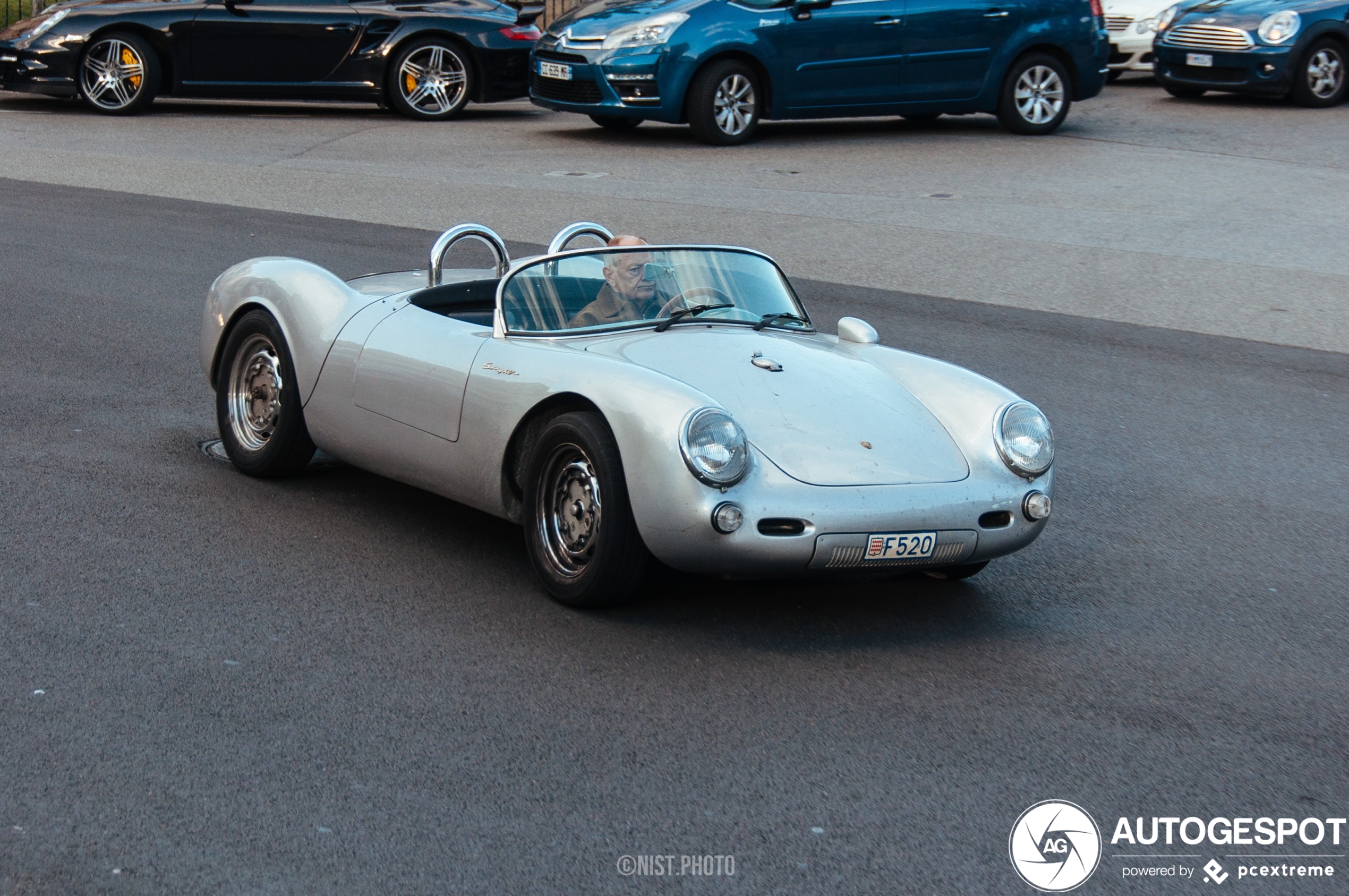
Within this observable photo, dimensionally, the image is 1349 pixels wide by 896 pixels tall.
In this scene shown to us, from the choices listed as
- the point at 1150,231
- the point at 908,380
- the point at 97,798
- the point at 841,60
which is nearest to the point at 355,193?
the point at 841,60

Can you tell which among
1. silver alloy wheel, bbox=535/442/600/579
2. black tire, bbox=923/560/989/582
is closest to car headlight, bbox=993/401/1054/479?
black tire, bbox=923/560/989/582

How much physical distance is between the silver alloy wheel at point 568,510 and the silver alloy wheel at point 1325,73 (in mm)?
16518

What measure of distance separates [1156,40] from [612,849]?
59.0 feet

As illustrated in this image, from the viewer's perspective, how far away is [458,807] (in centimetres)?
353

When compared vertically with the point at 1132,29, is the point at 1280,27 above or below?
above

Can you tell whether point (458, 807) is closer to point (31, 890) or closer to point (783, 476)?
point (31, 890)

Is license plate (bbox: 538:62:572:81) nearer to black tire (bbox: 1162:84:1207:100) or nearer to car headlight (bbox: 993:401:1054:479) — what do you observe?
black tire (bbox: 1162:84:1207:100)

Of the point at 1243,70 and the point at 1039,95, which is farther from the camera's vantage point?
the point at 1243,70

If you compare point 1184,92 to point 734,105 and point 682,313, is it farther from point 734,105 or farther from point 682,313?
point 682,313

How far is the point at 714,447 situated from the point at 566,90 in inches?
470

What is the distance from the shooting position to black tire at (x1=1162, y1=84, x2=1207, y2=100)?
19.3 m

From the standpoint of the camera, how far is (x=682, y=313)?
18.2 ft

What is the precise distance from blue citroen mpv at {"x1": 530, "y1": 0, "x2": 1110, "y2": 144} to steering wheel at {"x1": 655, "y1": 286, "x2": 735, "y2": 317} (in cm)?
1013
